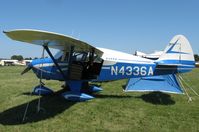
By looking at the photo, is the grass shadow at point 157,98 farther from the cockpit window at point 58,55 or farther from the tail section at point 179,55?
the cockpit window at point 58,55

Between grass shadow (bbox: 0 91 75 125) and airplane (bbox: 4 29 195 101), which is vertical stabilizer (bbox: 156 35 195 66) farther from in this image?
grass shadow (bbox: 0 91 75 125)

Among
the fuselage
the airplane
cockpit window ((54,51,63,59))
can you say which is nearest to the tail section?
the airplane

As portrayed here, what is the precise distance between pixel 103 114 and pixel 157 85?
3681 mm

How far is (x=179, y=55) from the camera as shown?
8.72 m

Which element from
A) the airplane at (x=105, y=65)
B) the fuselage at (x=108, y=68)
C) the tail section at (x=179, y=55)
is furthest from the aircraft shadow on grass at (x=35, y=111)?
the tail section at (x=179, y=55)

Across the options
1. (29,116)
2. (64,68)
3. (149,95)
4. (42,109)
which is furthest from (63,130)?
(149,95)

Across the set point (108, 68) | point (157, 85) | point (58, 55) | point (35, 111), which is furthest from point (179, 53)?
point (35, 111)

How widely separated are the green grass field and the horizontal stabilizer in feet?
1.26

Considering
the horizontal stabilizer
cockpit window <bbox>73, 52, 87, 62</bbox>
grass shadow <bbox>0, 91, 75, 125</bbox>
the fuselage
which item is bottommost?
grass shadow <bbox>0, 91, 75, 125</bbox>

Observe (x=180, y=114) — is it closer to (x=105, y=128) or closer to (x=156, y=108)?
(x=156, y=108)

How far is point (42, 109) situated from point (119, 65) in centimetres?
331

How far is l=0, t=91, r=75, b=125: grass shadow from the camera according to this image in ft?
20.0

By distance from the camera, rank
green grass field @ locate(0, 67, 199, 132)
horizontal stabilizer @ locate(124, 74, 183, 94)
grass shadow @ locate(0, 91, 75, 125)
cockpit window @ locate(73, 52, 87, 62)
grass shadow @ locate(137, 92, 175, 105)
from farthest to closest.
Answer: horizontal stabilizer @ locate(124, 74, 183, 94)
cockpit window @ locate(73, 52, 87, 62)
grass shadow @ locate(137, 92, 175, 105)
grass shadow @ locate(0, 91, 75, 125)
green grass field @ locate(0, 67, 199, 132)

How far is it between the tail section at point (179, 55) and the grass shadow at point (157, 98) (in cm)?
121
